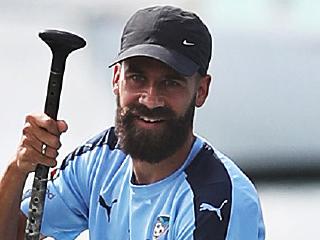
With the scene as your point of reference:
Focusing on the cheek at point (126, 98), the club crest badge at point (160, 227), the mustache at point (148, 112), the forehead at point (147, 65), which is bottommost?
the club crest badge at point (160, 227)

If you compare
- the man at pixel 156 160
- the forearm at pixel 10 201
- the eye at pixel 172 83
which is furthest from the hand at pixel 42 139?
the eye at pixel 172 83

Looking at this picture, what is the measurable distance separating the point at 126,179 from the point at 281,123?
1979 millimetres

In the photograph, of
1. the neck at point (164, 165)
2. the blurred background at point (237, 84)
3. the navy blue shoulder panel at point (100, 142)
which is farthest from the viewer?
the blurred background at point (237, 84)

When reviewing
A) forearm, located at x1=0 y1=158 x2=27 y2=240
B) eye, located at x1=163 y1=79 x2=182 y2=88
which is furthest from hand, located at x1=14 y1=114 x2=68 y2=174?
eye, located at x1=163 y1=79 x2=182 y2=88

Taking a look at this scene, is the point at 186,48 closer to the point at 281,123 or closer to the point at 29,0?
the point at 29,0

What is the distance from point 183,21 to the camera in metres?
2.24

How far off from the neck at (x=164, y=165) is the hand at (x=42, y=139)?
0.63ft

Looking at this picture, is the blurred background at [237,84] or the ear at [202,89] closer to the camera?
the ear at [202,89]

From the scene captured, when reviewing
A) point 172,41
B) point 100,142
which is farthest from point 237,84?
point 172,41

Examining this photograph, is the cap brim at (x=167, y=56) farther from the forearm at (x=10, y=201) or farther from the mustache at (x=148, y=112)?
the forearm at (x=10, y=201)

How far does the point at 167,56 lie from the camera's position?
86.0 inches

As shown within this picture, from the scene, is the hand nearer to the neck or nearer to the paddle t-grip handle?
the paddle t-grip handle

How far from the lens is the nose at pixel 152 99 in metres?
2.16

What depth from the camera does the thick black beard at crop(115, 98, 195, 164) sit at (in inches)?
85.6
